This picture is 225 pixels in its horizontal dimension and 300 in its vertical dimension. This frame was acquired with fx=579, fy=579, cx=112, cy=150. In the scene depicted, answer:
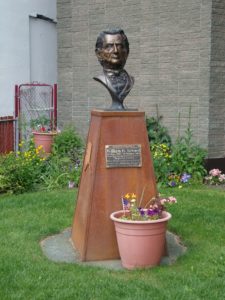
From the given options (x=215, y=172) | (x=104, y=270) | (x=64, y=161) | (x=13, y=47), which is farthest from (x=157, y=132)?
(x=104, y=270)

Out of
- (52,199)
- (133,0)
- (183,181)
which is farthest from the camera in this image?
(133,0)

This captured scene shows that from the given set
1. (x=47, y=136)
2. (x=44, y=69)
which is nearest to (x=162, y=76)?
(x=47, y=136)

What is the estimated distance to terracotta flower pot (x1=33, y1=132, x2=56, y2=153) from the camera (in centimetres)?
1091

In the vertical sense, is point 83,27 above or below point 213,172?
above

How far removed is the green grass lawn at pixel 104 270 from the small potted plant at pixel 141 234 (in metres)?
0.13

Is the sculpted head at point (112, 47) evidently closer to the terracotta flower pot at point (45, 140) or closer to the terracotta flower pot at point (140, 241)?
the terracotta flower pot at point (140, 241)

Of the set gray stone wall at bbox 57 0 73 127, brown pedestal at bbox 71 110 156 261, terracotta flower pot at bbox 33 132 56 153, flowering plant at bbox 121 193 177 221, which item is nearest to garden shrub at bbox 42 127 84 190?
terracotta flower pot at bbox 33 132 56 153

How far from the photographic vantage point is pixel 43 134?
10.9 meters

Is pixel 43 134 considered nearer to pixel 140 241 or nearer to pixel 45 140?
pixel 45 140

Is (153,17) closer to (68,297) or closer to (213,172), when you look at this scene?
(213,172)

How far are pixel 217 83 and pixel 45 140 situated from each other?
3392 millimetres

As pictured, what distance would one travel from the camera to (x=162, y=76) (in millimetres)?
10297

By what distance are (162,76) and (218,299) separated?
6.30m

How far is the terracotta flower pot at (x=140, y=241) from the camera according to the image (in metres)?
5.07
